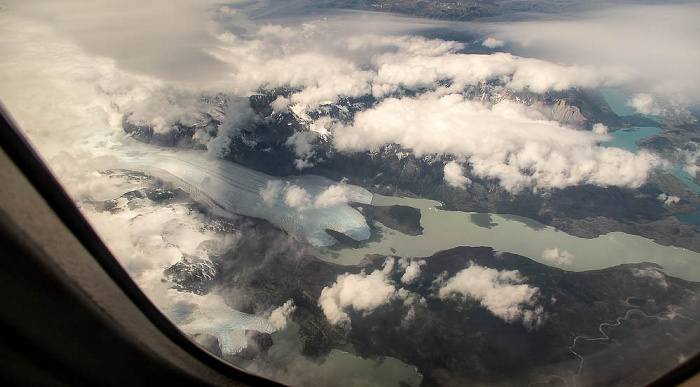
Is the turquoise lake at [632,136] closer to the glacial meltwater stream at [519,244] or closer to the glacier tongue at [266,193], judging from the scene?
the glacial meltwater stream at [519,244]

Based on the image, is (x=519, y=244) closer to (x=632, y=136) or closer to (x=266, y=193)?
(x=266, y=193)

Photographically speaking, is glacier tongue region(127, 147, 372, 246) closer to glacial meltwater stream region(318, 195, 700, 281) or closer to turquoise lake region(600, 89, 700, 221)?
glacial meltwater stream region(318, 195, 700, 281)

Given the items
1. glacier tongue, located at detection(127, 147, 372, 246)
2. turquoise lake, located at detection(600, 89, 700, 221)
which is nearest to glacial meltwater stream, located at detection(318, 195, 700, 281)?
glacier tongue, located at detection(127, 147, 372, 246)

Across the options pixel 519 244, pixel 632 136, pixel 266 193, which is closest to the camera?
pixel 519 244

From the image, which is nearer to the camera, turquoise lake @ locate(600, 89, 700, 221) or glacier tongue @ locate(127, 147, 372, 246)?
glacier tongue @ locate(127, 147, 372, 246)

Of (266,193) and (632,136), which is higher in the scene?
(266,193)

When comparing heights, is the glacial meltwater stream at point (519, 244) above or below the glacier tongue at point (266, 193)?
below

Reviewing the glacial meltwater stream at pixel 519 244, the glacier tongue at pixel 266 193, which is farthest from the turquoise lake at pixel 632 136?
the glacier tongue at pixel 266 193

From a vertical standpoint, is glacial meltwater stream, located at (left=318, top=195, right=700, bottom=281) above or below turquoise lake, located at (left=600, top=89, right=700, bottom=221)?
below

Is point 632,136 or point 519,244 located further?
point 632,136

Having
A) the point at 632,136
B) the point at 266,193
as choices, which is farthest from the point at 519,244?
the point at 632,136
